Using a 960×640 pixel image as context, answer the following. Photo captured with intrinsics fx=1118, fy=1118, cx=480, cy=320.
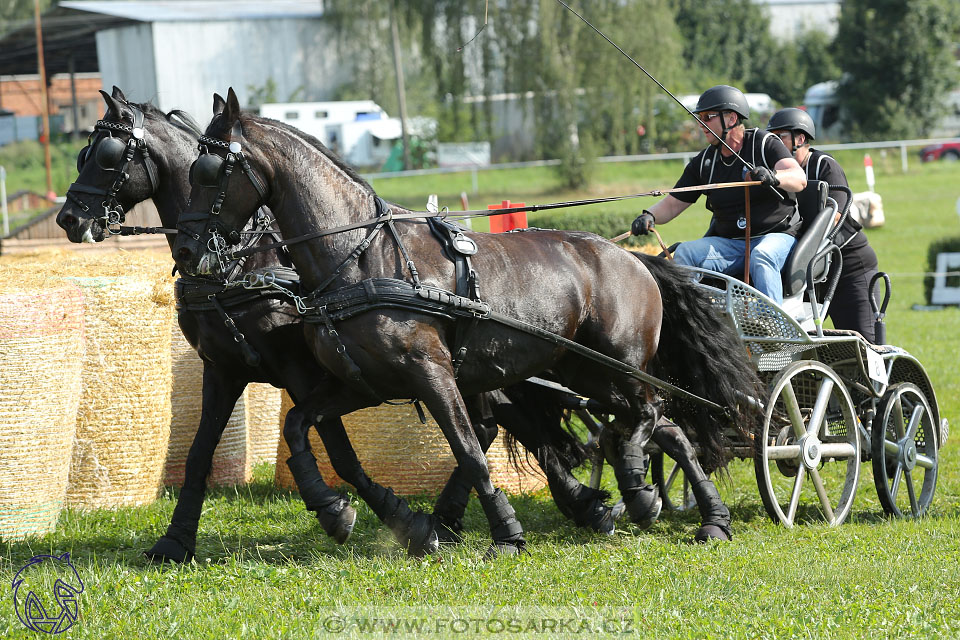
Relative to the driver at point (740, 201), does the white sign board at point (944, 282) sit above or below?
below

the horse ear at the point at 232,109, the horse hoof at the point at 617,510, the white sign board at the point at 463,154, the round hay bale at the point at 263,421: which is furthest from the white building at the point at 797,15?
the horse ear at the point at 232,109

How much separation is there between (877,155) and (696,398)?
25462mm

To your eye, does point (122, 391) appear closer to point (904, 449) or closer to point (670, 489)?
point (670, 489)

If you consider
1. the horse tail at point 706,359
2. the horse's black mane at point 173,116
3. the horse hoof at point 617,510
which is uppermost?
→ the horse's black mane at point 173,116

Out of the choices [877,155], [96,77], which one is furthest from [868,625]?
[96,77]

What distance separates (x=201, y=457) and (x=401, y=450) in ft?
5.66

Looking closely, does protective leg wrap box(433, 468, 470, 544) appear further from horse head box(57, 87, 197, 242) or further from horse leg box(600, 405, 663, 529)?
horse head box(57, 87, 197, 242)

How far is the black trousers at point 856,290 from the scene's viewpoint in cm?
756

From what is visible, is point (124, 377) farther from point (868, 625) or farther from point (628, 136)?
point (628, 136)

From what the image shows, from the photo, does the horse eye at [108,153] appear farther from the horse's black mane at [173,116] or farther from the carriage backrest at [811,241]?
the carriage backrest at [811,241]

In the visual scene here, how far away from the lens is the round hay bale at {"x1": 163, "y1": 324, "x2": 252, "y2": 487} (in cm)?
762

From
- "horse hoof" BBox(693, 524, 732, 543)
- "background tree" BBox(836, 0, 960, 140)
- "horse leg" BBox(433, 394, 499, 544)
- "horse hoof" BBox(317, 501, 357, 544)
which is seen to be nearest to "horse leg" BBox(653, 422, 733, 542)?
"horse hoof" BBox(693, 524, 732, 543)

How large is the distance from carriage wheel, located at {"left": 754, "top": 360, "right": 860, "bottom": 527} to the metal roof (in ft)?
123

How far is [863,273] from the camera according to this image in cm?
759
